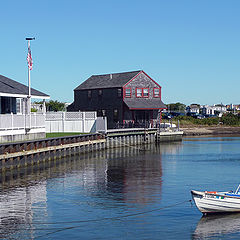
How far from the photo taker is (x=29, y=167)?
39656 millimetres

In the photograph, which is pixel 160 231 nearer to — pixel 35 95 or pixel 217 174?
pixel 217 174

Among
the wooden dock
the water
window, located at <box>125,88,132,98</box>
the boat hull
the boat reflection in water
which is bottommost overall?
the boat reflection in water

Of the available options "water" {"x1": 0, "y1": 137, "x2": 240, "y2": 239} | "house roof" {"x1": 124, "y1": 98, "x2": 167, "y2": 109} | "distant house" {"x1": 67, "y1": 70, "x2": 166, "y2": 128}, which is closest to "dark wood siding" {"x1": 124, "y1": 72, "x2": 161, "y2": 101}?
"distant house" {"x1": 67, "y1": 70, "x2": 166, "y2": 128}

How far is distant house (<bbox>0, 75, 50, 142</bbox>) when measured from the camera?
132 ft

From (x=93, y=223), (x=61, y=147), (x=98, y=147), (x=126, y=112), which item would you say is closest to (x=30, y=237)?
(x=93, y=223)

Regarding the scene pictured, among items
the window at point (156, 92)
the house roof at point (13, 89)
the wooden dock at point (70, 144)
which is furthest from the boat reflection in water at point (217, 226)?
the window at point (156, 92)

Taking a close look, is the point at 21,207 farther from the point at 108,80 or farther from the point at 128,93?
the point at 108,80

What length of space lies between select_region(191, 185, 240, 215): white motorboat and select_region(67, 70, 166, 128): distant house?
51493 millimetres

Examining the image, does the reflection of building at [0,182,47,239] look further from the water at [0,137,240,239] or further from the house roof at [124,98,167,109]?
the house roof at [124,98,167,109]

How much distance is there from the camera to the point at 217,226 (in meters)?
21.0

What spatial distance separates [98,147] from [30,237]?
132 feet

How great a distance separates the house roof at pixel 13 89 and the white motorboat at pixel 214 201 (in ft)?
82.0

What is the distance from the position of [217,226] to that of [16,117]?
24.9 m

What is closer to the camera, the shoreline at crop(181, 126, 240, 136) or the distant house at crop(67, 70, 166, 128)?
the distant house at crop(67, 70, 166, 128)
